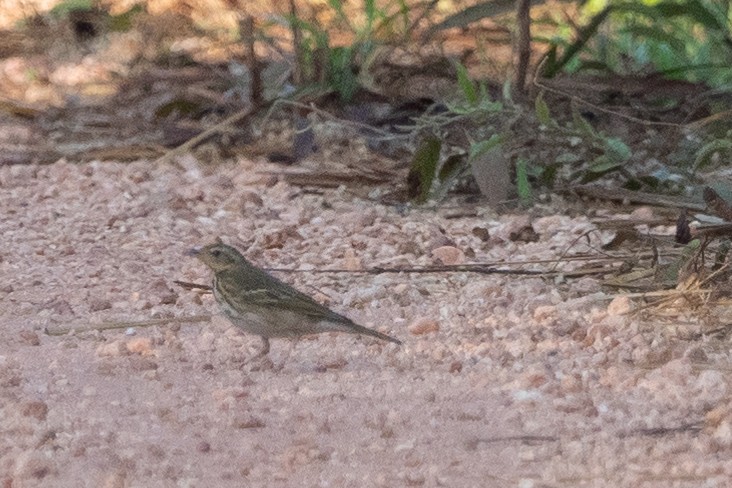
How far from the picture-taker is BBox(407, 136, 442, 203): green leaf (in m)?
5.95

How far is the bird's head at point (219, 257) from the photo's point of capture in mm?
4559

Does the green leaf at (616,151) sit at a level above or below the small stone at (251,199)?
above

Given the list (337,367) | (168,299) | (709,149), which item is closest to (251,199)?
(168,299)

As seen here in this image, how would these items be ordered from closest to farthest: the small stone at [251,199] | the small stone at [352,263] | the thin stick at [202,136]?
the small stone at [352,263] < the small stone at [251,199] < the thin stick at [202,136]

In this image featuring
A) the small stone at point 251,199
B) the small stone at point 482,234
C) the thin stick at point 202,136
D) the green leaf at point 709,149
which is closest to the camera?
the small stone at point 482,234

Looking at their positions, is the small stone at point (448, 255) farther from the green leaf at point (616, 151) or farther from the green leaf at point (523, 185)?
the green leaf at point (616, 151)

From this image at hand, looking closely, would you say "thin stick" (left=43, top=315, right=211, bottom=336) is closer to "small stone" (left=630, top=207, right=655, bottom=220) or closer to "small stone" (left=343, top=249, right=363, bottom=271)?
"small stone" (left=343, top=249, right=363, bottom=271)

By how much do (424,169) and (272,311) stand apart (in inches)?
74.6

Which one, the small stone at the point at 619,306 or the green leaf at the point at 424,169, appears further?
the green leaf at the point at 424,169

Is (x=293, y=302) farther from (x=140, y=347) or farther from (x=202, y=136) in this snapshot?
(x=202, y=136)

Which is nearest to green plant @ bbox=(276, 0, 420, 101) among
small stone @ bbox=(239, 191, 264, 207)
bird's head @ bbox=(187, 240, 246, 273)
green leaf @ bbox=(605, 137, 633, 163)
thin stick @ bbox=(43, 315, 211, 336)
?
small stone @ bbox=(239, 191, 264, 207)

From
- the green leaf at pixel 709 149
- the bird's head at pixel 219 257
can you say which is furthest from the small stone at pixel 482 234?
the bird's head at pixel 219 257

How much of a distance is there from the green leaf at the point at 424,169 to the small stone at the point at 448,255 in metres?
0.71

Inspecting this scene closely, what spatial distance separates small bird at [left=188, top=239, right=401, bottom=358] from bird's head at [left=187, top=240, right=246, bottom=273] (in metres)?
0.10
